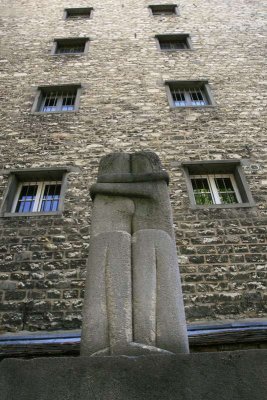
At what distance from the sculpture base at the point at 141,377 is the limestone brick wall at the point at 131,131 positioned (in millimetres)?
2936

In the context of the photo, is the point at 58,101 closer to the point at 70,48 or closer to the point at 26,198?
the point at 70,48

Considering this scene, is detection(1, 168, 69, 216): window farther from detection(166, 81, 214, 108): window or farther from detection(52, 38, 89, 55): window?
detection(52, 38, 89, 55): window

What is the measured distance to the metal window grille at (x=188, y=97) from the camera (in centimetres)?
948

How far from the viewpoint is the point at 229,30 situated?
12.5 meters

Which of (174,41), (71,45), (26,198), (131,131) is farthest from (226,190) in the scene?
(71,45)

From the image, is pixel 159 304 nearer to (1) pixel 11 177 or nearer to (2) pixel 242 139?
(1) pixel 11 177

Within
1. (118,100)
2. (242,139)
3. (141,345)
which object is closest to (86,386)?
(141,345)

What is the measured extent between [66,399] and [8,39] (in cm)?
1309

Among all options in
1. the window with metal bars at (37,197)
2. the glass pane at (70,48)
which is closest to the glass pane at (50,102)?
the glass pane at (70,48)

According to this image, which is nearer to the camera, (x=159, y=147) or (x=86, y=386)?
(x=86, y=386)

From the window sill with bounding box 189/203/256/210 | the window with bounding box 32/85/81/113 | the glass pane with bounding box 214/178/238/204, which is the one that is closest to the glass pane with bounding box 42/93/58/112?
the window with bounding box 32/85/81/113

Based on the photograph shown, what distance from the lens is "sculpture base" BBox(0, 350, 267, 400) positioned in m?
1.95

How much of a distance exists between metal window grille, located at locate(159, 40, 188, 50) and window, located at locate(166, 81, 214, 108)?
2697 millimetres

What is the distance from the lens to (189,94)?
984cm
